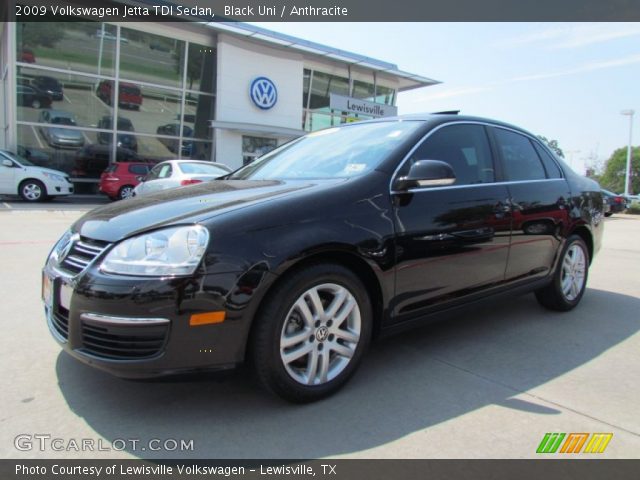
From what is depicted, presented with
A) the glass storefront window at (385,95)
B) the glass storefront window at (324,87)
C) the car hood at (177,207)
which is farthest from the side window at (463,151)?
the glass storefront window at (385,95)

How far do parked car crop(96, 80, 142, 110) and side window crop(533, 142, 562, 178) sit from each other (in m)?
18.8

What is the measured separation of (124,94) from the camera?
19781 mm

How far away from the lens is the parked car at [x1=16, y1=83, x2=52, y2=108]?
17.7m

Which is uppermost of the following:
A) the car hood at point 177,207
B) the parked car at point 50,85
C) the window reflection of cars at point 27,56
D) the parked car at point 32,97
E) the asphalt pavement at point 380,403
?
the window reflection of cars at point 27,56

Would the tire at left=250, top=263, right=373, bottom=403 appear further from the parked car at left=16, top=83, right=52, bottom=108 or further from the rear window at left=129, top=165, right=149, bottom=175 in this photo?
the parked car at left=16, top=83, right=52, bottom=108

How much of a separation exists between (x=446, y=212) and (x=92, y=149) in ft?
62.7

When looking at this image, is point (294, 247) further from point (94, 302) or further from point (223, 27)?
point (223, 27)

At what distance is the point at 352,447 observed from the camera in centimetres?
225

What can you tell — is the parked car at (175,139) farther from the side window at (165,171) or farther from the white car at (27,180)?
the side window at (165,171)

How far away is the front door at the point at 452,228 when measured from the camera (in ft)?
9.70

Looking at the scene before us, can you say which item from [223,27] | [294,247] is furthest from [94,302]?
[223,27]

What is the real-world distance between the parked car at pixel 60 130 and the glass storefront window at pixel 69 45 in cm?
176

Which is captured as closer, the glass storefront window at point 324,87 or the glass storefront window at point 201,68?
the glass storefront window at point 201,68

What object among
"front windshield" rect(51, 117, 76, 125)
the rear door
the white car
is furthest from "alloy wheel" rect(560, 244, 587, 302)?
"front windshield" rect(51, 117, 76, 125)
